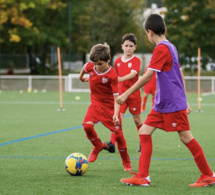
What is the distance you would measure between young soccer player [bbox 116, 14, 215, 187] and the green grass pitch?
0.28 m

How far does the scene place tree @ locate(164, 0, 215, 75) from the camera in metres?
33.1

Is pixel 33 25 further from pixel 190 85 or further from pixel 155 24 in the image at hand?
pixel 155 24

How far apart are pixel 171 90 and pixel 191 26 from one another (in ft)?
95.7

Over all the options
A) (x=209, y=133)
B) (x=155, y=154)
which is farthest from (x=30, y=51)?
(x=155, y=154)

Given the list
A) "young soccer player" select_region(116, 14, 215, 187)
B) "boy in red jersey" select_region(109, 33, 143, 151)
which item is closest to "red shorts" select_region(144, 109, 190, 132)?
"young soccer player" select_region(116, 14, 215, 187)

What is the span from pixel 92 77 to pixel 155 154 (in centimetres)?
191

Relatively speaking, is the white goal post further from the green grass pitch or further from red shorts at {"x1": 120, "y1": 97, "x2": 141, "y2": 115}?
red shorts at {"x1": 120, "y1": 97, "x2": 141, "y2": 115}

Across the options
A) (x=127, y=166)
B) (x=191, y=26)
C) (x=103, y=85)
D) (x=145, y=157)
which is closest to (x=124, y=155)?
(x=127, y=166)

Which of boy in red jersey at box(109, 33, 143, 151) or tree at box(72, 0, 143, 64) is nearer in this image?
boy in red jersey at box(109, 33, 143, 151)

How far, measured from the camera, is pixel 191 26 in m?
34.4

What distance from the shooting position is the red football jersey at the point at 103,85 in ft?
23.9

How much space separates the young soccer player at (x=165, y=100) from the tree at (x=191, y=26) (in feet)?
88.7

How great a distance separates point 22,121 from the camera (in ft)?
46.6

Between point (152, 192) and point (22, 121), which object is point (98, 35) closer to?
point (22, 121)
